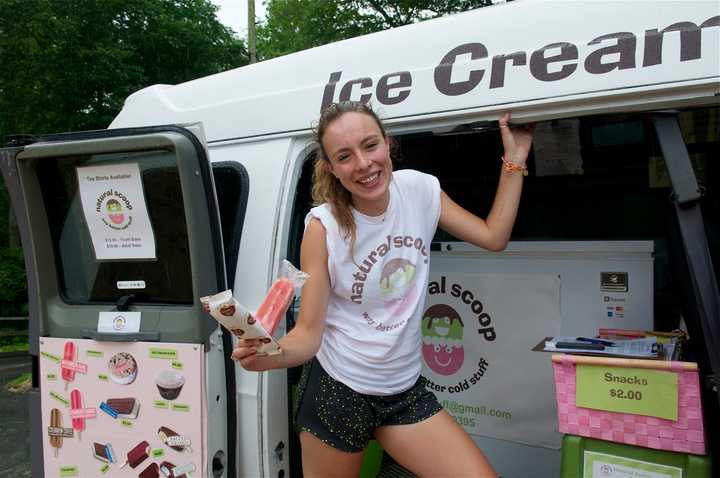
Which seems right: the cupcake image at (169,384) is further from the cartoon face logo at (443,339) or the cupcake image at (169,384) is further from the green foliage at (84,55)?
the green foliage at (84,55)

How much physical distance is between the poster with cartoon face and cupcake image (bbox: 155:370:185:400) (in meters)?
1.22

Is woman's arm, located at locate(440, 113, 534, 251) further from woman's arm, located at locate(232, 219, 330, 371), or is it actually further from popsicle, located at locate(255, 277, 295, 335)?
popsicle, located at locate(255, 277, 295, 335)

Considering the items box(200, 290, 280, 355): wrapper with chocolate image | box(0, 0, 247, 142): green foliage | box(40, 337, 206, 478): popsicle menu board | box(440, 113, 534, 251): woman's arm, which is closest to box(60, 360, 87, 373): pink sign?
box(40, 337, 206, 478): popsicle menu board

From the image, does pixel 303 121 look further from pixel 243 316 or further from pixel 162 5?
pixel 162 5

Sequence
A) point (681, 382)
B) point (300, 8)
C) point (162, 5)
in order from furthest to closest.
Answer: point (300, 8), point (162, 5), point (681, 382)

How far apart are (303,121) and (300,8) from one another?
15234 millimetres

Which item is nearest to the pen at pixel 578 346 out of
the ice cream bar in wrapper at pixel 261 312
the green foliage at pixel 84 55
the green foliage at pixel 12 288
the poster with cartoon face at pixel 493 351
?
the poster with cartoon face at pixel 493 351

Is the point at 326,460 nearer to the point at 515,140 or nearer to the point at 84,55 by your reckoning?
the point at 515,140

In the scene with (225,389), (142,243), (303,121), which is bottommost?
(225,389)

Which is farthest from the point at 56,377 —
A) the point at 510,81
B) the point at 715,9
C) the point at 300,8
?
the point at 300,8

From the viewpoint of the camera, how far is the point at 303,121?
2076 millimetres

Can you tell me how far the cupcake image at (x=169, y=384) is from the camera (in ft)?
6.22

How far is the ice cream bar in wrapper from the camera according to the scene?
1.32 metres

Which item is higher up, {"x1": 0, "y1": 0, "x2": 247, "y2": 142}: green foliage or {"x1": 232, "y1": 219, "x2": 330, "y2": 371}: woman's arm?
{"x1": 0, "y1": 0, "x2": 247, "y2": 142}: green foliage
